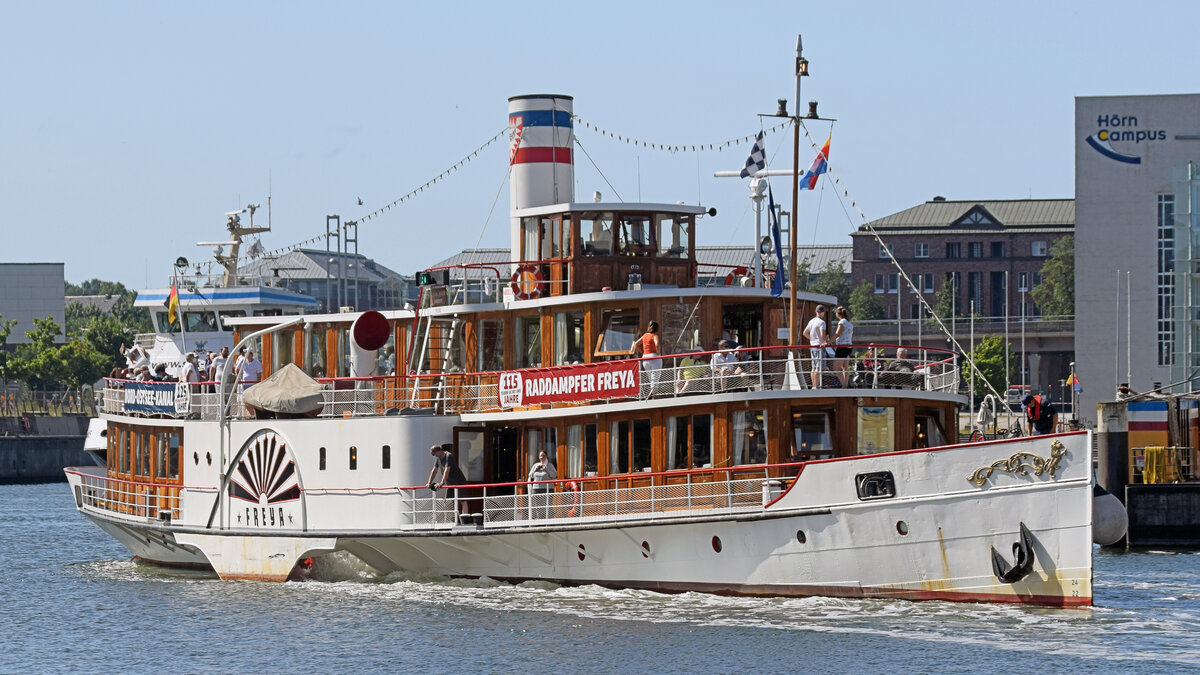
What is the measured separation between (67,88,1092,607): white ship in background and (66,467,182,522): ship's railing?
0.38 ft

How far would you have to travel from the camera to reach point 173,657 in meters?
23.8

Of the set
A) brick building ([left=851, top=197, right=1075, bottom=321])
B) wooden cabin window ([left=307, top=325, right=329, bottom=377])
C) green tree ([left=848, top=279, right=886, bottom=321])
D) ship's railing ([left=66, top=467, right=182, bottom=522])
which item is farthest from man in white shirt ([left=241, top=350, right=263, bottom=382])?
brick building ([left=851, top=197, right=1075, bottom=321])

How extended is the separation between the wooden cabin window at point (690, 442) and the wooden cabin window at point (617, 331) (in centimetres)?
192

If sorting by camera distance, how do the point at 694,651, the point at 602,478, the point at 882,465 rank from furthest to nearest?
the point at 602,478 → the point at 882,465 → the point at 694,651

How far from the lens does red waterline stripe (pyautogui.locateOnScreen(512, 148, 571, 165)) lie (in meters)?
30.7

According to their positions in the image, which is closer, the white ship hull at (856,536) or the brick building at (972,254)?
the white ship hull at (856,536)

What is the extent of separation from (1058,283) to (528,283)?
8594 centimetres

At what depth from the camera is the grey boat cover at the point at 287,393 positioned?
28750 millimetres

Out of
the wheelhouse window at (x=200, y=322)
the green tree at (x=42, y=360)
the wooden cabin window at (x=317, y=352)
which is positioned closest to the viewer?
the wooden cabin window at (x=317, y=352)

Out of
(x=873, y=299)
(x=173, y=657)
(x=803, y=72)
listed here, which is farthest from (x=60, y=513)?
(x=873, y=299)

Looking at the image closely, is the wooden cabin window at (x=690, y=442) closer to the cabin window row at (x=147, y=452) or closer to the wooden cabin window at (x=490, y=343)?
the wooden cabin window at (x=490, y=343)

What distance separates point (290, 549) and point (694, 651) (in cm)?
945

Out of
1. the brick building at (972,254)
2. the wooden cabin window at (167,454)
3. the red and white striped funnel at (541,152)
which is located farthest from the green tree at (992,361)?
the wooden cabin window at (167,454)

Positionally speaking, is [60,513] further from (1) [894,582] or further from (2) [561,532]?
(1) [894,582]
